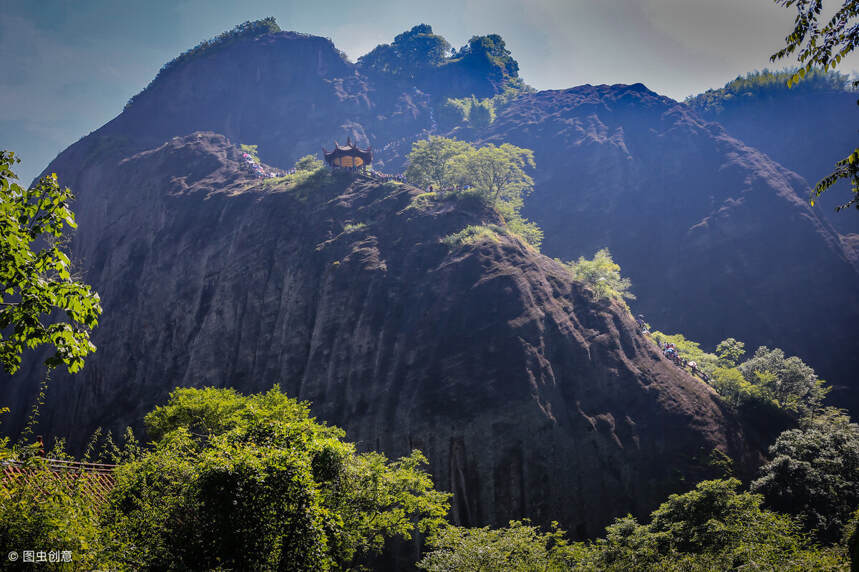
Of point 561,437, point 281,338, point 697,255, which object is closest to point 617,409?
point 561,437

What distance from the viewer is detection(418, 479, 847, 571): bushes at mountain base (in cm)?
1460

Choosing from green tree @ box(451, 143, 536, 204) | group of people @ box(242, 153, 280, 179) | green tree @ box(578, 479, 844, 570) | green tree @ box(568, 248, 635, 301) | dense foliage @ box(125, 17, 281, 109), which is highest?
dense foliage @ box(125, 17, 281, 109)

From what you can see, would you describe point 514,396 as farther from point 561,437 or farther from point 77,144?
point 77,144

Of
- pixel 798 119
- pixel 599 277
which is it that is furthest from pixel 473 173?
pixel 798 119

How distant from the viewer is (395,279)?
35.8 m

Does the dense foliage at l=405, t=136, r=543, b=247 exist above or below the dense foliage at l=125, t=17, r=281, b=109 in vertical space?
below

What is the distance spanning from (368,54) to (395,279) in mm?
115663

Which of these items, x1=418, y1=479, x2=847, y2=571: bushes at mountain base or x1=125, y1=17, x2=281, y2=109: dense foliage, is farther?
x1=125, y1=17, x2=281, y2=109: dense foliage

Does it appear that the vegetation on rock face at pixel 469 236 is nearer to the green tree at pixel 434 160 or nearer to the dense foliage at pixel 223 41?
the green tree at pixel 434 160

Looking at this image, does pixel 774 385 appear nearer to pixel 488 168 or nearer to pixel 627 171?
pixel 488 168

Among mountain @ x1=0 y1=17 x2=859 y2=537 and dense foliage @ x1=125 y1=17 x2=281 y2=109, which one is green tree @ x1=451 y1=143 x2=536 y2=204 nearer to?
mountain @ x1=0 y1=17 x2=859 y2=537

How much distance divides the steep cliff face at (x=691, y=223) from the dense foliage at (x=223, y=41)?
216ft

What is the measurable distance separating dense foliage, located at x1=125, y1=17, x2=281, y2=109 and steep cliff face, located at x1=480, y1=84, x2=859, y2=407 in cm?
6583

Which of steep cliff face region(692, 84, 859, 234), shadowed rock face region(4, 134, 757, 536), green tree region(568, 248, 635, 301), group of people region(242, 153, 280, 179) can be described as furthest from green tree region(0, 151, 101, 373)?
steep cliff face region(692, 84, 859, 234)
